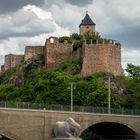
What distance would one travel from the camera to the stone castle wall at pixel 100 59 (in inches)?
4190

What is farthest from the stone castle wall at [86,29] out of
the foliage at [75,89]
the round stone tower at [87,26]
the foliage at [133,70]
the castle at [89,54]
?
the foliage at [133,70]

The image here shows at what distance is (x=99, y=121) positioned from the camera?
74062 mm

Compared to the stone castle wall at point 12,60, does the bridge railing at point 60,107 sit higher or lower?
lower

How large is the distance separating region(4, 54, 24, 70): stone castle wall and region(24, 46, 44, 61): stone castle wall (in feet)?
16.4

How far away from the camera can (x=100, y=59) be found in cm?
10700

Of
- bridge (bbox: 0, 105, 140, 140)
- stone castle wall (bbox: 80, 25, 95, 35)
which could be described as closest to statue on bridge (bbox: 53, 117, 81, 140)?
bridge (bbox: 0, 105, 140, 140)

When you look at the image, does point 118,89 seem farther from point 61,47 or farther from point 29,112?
point 29,112

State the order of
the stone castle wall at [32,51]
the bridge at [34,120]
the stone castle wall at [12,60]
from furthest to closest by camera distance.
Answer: the stone castle wall at [12,60] → the stone castle wall at [32,51] → the bridge at [34,120]

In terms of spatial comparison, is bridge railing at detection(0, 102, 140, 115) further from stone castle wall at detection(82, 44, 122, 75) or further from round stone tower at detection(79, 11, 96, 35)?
round stone tower at detection(79, 11, 96, 35)

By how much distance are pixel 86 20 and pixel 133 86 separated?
29.5 m

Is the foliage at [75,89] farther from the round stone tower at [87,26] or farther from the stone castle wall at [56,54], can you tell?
the round stone tower at [87,26]

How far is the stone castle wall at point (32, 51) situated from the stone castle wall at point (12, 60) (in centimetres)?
501

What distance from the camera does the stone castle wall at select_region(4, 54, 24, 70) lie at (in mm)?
130250

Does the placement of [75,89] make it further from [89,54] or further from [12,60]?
[12,60]
